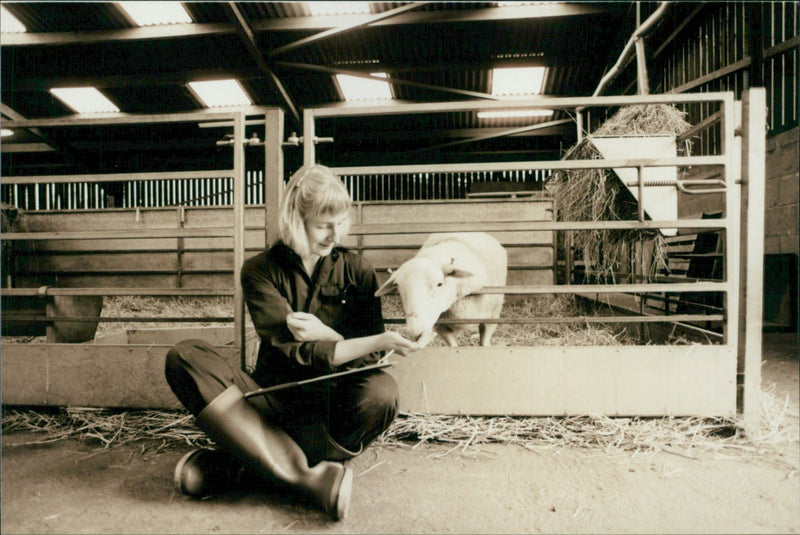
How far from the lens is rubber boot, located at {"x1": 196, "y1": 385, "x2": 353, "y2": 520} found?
1.73 metres

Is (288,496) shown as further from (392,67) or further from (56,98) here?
(56,98)

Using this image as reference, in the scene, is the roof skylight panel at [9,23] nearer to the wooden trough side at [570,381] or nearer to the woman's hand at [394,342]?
the wooden trough side at [570,381]

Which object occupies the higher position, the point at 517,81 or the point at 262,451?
the point at 517,81

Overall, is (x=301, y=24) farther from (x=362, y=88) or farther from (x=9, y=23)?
(x=9, y=23)

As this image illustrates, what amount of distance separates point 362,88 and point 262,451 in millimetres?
8946

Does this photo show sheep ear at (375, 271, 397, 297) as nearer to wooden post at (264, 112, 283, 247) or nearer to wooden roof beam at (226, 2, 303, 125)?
wooden post at (264, 112, 283, 247)

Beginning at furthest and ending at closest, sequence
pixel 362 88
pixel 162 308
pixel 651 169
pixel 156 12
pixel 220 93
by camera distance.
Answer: pixel 220 93 → pixel 362 88 → pixel 156 12 → pixel 162 308 → pixel 651 169

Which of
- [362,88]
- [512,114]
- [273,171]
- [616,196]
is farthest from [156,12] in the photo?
[616,196]

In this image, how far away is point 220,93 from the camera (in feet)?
31.9

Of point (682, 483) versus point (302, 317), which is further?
point (682, 483)

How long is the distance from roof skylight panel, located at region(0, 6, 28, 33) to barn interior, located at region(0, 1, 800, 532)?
0.04 meters

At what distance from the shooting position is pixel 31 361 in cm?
280

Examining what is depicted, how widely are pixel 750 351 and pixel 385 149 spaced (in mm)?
10189

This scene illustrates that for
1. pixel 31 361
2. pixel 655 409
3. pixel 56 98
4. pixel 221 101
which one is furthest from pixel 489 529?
pixel 56 98
